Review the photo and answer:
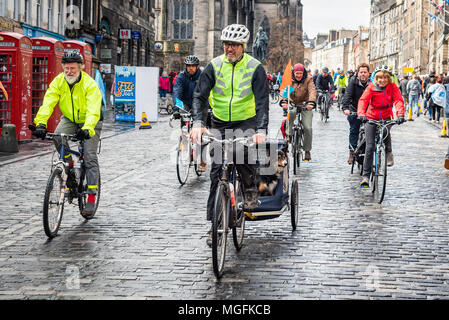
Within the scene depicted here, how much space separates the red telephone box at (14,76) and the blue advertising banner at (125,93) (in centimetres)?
923

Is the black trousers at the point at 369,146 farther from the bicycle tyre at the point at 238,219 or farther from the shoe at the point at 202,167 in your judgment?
the bicycle tyre at the point at 238,219

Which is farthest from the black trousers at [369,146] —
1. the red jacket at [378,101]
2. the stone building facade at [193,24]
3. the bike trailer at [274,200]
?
the stone building facade at [193,24]

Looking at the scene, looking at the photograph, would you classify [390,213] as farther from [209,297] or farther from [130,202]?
[209,297]

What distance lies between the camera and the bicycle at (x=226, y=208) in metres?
5.76

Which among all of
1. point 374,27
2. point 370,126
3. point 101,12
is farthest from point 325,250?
point 374,27

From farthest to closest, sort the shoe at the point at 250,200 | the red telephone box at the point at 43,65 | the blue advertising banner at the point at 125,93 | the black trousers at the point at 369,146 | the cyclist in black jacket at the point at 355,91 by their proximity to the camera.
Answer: the blue advertising banner at the point at 125,93, the red telephone box at the point at 43,65, the cyclist in black jacket at the point at 355,91, the black trousers at the point at 369,146, the shoe at the point at 250,200

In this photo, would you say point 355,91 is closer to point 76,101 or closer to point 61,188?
point 76,101

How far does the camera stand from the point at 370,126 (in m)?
10.5

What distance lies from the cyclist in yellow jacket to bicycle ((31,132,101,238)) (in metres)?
0.08

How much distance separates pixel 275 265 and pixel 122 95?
21.6 metres

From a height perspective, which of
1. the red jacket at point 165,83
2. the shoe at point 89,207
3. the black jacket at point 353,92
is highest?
the red jacket at point 165,83

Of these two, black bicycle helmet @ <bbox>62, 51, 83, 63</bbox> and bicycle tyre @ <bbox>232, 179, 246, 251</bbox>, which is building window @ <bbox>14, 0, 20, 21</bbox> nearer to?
black bicycle helmet @ <bbox>62, 51, 83, 63</bbox>

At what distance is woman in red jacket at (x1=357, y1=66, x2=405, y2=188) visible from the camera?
1049cm
